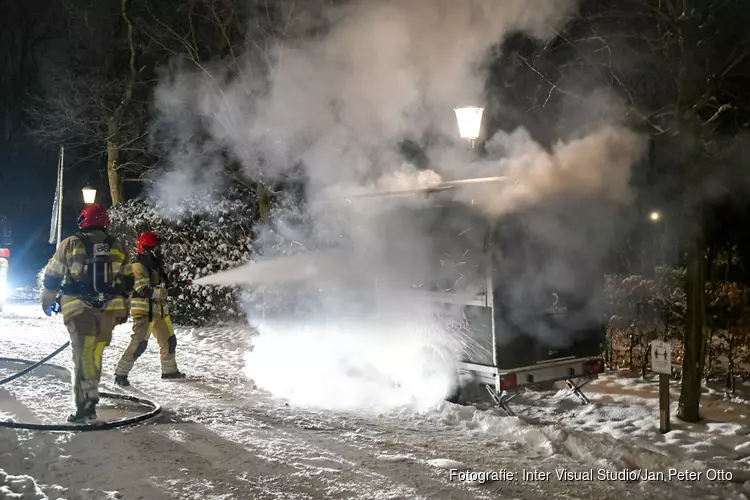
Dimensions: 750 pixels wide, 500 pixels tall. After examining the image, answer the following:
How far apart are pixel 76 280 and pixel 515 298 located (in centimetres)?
436

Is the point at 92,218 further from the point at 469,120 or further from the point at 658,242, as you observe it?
the point at 658,242

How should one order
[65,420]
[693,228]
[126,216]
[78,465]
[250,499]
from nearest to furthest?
[250,499] < [78,465] < [65,420] < [693,228] < [126,216]

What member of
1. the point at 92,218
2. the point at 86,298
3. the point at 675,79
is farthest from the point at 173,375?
the point at 675,79

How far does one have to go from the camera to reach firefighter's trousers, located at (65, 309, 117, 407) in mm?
6234

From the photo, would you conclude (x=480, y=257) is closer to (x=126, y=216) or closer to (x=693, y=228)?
(x=693, y=228)

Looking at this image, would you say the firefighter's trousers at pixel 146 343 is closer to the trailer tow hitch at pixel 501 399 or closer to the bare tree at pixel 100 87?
the trailer tow hitch at pixel 501 399

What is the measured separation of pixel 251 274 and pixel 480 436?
842cm

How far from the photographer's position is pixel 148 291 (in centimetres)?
847

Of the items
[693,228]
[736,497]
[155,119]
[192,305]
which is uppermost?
[155,119]

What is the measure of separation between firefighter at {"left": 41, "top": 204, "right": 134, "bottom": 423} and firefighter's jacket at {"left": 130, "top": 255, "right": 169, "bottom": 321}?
6.65ft

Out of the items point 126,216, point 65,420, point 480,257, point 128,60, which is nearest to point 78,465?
point 65,420

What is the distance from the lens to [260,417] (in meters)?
6.88

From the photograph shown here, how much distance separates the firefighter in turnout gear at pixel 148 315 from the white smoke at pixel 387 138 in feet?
4.21

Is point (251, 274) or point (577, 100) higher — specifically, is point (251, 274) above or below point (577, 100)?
below
